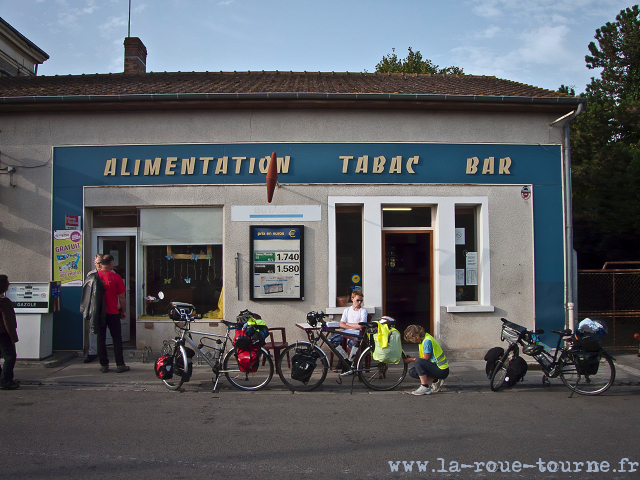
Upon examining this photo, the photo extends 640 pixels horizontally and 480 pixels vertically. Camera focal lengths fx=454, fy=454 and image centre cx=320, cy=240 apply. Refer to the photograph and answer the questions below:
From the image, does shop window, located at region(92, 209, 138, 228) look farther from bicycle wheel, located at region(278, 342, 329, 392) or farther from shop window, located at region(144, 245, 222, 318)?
bicycle wheel, located at region(278, 342, 329, 392)

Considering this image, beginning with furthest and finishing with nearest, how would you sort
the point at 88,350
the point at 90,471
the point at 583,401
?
the point at 88,350 → the point at 583,401 → the point at 90,471

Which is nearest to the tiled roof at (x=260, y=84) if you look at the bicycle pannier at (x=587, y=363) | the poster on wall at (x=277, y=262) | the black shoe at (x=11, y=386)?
the poster on wall at (x=277, y=262)

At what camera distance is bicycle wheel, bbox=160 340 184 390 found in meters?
6.07

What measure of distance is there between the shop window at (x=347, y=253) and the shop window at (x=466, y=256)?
6.04 ft

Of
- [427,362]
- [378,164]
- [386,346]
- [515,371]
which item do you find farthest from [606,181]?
[386,346]

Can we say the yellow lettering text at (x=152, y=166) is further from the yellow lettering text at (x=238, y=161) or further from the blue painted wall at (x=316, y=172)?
the yellow lettering text at (x=238, y=161)

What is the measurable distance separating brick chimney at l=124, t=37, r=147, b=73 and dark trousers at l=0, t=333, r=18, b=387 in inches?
331

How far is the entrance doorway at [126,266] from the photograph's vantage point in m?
8.81

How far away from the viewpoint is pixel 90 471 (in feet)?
11.9

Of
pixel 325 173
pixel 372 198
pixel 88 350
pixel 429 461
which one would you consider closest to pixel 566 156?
pixel 372 198

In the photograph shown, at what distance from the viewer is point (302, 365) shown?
6.03 meters

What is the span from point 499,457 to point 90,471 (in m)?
3.39

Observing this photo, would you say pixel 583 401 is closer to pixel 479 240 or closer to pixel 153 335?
pixel 479 240

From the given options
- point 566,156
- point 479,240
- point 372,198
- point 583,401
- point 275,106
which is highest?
point 275,106
